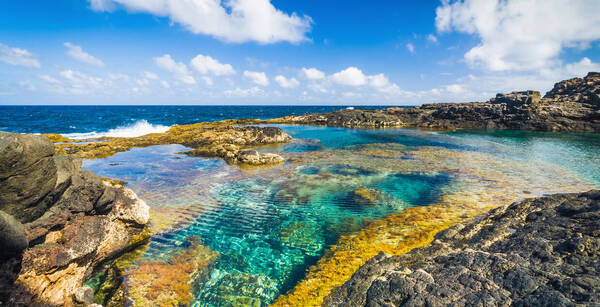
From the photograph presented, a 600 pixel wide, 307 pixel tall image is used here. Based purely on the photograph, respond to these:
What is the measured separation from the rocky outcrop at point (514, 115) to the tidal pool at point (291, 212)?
4396 cm

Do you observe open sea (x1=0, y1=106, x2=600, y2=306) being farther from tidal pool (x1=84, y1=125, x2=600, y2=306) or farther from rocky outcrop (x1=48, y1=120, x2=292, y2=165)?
rocky outcrop (x1=48, y1=120, x2=292, y2=165)

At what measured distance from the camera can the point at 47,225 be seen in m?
6.98

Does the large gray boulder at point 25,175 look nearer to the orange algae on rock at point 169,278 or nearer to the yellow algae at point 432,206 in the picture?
the orange algae on rock at point 169,278

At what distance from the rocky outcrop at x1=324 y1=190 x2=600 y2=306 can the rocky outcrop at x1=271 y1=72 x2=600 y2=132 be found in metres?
69.1

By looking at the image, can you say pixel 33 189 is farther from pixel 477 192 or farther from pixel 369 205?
pixel 477 192

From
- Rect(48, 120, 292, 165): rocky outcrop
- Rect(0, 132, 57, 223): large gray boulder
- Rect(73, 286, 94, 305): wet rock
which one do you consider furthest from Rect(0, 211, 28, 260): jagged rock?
Rect(48, 120, 292, 165): rocky outcrop

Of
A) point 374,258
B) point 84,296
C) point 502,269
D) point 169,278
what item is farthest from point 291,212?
point 502,269

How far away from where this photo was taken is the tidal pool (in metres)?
8.31

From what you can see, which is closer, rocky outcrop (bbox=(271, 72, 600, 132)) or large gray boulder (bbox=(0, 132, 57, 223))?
large gray boulder (bbox=(0, 132, 57, 223))

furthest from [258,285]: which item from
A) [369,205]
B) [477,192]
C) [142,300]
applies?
[477,192]

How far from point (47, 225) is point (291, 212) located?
988 cm

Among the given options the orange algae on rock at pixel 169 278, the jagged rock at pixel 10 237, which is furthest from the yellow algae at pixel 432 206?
the jagged rock at pixel 10 237

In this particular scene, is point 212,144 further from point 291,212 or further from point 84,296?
point 84,296

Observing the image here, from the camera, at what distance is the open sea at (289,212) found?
8289 millimetres
